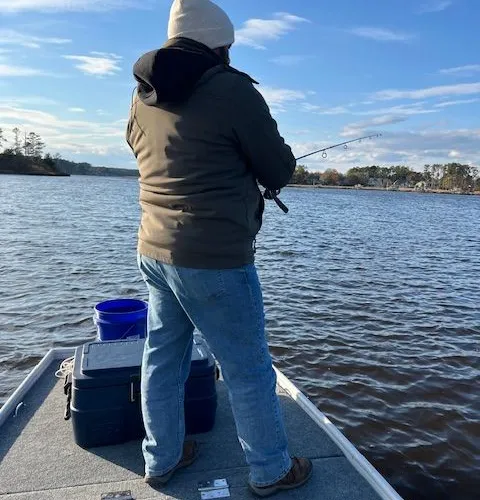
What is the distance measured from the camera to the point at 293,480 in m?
2.98

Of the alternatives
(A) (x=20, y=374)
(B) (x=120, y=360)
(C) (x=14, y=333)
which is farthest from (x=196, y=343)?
(C) (x=14, y=333)

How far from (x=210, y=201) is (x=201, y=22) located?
0.81 metres

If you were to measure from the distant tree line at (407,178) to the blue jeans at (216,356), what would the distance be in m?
160

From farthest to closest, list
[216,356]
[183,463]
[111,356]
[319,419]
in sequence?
[319,419] → [111,356] → [183,463] → [216,356]

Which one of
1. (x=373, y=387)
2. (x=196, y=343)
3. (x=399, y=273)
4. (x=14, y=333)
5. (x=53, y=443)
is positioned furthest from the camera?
(x=399, y=273)

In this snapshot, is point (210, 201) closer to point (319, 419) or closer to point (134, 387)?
point (134, 387)

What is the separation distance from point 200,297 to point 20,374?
518 cm

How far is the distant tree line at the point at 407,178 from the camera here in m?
160

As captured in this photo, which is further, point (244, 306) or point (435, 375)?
point (435, 375)

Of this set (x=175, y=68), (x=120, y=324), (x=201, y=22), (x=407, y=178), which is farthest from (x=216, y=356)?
(x=407, y=178)

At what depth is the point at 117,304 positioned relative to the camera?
4855mm

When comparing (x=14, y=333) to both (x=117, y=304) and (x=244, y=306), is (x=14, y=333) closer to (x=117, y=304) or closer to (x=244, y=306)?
(x=117, y=304)

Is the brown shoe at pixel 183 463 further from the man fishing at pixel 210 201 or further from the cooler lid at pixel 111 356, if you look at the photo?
the cooler lid at pixel 111 356

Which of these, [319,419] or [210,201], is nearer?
[210,201]
